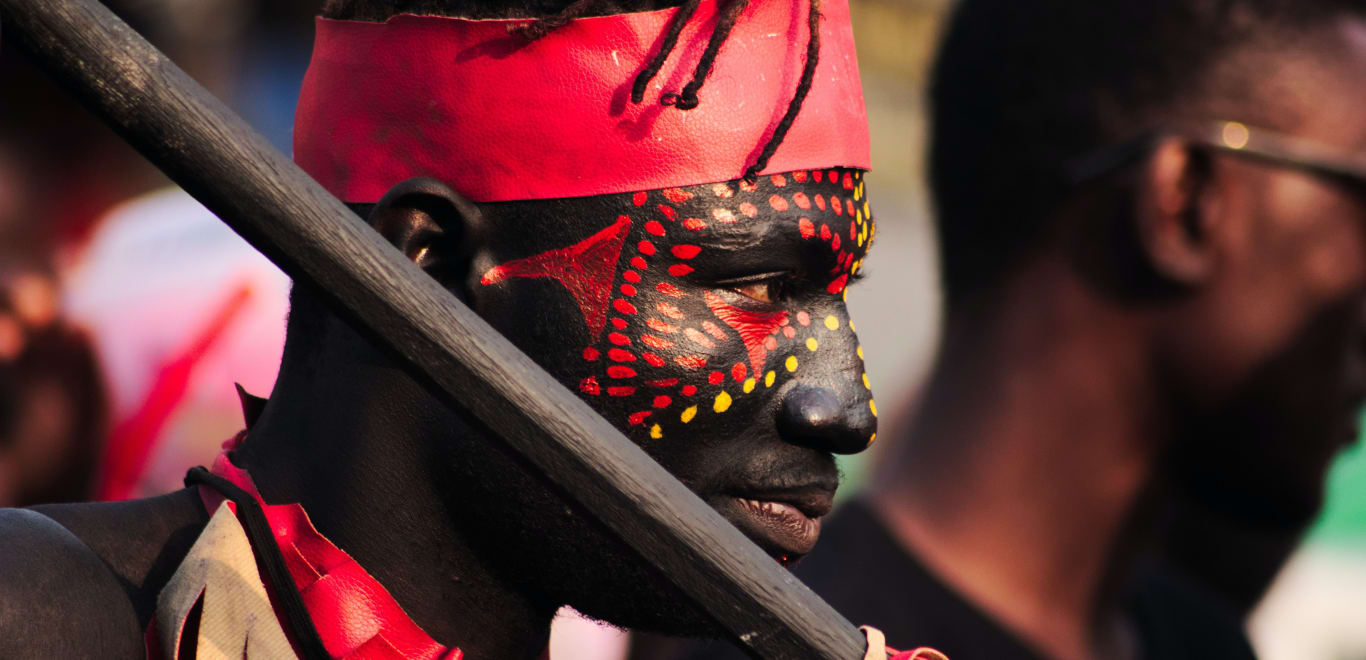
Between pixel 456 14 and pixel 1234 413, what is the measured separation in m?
2.37

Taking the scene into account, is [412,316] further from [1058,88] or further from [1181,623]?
[1181,623]

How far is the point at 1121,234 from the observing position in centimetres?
397

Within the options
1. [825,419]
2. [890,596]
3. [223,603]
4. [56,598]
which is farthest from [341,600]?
[890,596]

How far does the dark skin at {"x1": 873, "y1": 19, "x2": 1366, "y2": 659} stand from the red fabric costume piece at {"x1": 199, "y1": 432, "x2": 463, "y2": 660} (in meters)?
1.70

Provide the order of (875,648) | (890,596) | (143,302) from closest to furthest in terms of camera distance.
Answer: (875,648) < (890,596) < (143,302)

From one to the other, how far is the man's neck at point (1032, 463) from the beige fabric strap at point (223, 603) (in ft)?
6.21

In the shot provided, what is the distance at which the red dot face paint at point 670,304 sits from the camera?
2.46 metres

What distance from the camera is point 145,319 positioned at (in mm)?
4656

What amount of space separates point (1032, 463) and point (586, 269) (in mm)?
1791

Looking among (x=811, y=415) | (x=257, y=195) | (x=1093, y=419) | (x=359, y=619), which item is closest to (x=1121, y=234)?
(x=1093, y=419)

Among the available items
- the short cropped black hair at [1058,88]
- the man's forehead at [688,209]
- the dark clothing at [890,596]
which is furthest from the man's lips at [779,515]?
the short cropped black hair at [1058,88]

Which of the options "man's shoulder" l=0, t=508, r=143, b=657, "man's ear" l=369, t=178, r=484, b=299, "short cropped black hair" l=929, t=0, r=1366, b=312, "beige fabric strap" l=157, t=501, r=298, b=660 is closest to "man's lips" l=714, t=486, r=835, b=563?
"man's ear" l=369, t=178, r=484, b=299

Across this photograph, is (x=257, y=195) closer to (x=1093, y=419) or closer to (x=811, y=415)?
(x=811, y=415)

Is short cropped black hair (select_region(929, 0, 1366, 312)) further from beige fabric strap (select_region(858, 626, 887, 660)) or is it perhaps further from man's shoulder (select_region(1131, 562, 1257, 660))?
beige fabric strap (select_region(858, 626, 887, 660))
